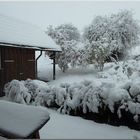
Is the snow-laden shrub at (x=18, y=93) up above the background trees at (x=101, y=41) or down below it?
below

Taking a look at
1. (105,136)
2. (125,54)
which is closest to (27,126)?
(105,136)

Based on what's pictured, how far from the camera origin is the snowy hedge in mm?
5762

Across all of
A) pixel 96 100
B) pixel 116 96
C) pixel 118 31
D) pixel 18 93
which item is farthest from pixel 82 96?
pixel 118 31

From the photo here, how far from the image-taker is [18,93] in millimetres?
8070

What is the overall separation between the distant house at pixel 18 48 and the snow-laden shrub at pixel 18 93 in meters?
3.11

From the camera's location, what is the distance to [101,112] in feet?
20.6

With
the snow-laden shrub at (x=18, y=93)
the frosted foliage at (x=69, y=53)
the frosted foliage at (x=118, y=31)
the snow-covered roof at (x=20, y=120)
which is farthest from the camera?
the frosted foliage at (x=118, y=31)

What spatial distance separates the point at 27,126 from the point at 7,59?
9.65 metres

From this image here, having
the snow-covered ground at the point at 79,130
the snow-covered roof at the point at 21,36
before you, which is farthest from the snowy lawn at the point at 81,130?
the snow-covered roof at the point at 21,36

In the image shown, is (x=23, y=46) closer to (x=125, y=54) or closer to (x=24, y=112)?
(x=24, y=112)

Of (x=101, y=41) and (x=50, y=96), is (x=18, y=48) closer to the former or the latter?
(x=50, y=96)

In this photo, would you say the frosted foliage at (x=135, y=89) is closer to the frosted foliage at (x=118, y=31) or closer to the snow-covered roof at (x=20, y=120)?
the snow-covered roof at (x=20, y=120)

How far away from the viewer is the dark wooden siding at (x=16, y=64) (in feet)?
38.1

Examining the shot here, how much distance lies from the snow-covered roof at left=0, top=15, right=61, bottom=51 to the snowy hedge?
4.64m
